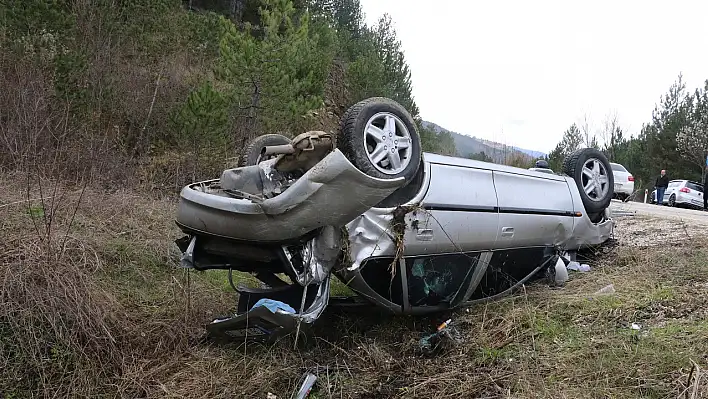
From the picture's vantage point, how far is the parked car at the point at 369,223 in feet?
10.5

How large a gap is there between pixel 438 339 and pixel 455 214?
2.98ft

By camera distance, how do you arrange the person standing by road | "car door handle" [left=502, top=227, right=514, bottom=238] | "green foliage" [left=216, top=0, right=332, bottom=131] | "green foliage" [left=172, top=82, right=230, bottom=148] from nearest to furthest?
"car door handle" [left=502, top=227, right=514, bottom=238] < "green foliage" [left=172, top=82, right=230, bottom=148] < "green foliage" [left=216, top=0, right=332, bottom=131] < the person standing by road

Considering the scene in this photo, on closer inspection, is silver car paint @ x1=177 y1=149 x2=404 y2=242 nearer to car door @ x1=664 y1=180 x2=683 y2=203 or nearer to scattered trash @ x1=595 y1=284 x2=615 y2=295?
scattered trash @ x1=595 y1=284 x2=615 y2=295

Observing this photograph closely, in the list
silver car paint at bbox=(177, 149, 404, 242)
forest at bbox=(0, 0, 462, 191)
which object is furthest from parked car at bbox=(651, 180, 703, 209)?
silver car paint at bbox=(177, 149, 404, 242)

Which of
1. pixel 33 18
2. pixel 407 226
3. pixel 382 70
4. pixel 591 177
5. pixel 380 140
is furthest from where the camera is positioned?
pixel 382 70

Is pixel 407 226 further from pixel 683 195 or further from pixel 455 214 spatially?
pixel 683 195

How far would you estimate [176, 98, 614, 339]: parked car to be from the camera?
3.19m

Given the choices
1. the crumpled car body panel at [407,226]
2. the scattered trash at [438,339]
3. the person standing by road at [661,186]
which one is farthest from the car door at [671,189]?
the scattered trash at [438,339]

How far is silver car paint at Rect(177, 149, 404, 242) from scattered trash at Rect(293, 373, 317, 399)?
89 centimetres

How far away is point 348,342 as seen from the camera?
402 centimetres

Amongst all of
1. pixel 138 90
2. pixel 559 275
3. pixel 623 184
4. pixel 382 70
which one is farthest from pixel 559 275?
pixel 382 70

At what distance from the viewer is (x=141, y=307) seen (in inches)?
167

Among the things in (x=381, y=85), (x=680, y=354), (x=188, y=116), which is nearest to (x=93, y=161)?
(x=188, y=116)

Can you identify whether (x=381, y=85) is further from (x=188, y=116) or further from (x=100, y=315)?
(x=100, y=315)
